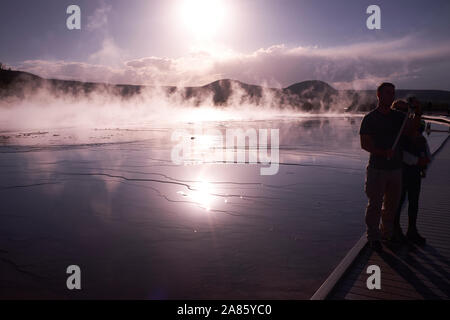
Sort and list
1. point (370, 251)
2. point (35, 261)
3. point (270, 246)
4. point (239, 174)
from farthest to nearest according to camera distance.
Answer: point (239, 174)
point (270, 246)
point (35, 261)
point (370, 251)

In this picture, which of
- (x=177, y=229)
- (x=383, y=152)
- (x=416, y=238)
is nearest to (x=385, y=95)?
(x=383, y=152)

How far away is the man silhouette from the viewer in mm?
5012

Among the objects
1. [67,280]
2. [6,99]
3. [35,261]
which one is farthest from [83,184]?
[6,99]

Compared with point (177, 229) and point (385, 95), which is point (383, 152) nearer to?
point (385, 95)

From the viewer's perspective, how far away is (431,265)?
5035 mm

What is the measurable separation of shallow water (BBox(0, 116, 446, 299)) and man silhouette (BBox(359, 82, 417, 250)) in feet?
4.56

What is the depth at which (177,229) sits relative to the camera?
26.0ft

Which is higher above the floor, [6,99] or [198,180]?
[6,99]

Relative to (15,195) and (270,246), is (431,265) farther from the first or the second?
(15,195)

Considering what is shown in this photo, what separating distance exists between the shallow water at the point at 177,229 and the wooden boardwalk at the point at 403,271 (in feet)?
2.43

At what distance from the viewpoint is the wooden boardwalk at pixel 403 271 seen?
432 centimetres

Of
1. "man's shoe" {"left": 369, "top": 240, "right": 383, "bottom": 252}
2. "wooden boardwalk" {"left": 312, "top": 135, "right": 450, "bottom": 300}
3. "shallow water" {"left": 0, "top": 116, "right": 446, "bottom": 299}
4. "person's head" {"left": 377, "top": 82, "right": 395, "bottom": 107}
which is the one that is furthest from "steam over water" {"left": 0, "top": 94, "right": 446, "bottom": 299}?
"person's head" {"left": 377, "top": 82, "right": 395, "bottom": 107}

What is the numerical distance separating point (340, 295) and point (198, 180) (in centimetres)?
869

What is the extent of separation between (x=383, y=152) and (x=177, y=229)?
4.41 m
